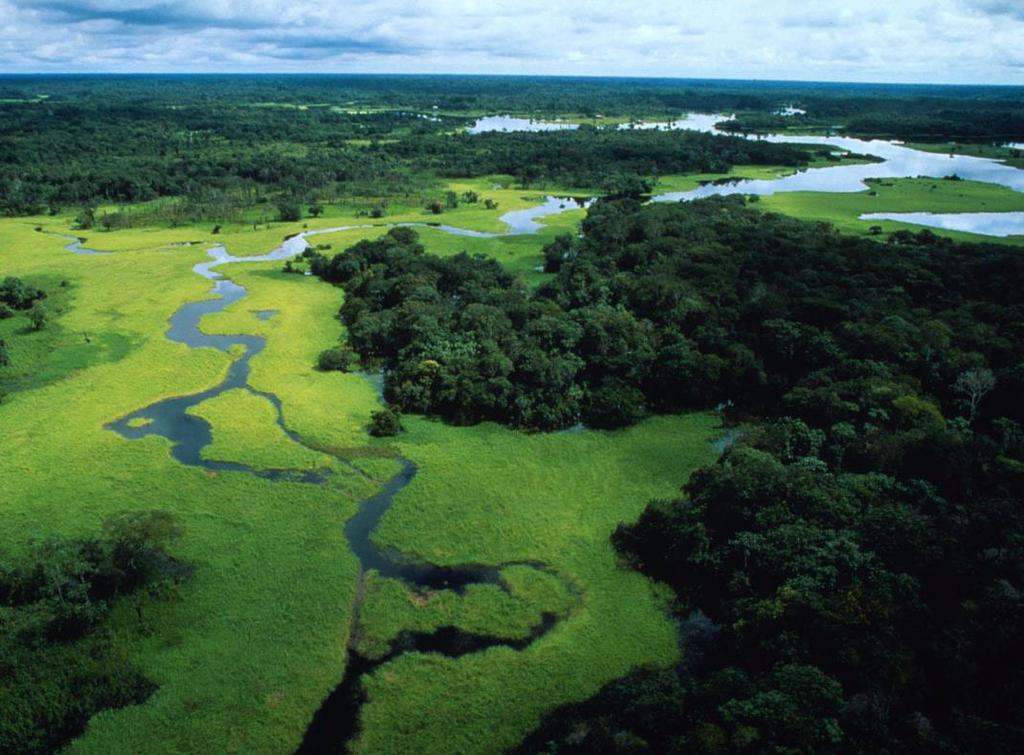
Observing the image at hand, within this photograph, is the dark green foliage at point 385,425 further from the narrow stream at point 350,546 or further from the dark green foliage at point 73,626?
the dark green foliage at point 73,626

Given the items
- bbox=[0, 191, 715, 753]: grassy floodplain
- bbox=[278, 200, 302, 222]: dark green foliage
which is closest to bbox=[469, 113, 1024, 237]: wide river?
bbox=[278, 200, 302, 222]: dark green foliage

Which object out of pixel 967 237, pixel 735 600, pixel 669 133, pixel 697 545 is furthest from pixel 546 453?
pixel 669 133

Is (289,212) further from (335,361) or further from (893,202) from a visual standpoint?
(893,202)

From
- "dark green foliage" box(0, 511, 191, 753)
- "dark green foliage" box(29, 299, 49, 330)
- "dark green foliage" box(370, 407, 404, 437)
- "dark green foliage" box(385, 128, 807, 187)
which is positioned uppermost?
"dark green foliage" box(385, 128, 807, 187)

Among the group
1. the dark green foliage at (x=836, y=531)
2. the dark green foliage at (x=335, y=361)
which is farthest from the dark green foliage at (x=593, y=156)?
the dark green foliage at (x=335, y=361)

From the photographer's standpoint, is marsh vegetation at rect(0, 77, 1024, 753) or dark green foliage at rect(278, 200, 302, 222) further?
dark green foliage at rect(278, 200, 302, 222)

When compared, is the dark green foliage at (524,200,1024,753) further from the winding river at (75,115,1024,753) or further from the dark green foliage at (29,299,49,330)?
the dark green foliage at (29,299,49,330)

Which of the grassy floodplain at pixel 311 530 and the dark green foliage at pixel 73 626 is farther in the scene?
the grassy floodplain at pixel 311 530

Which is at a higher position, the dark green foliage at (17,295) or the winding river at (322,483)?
the dark green foliage at (17,295)
